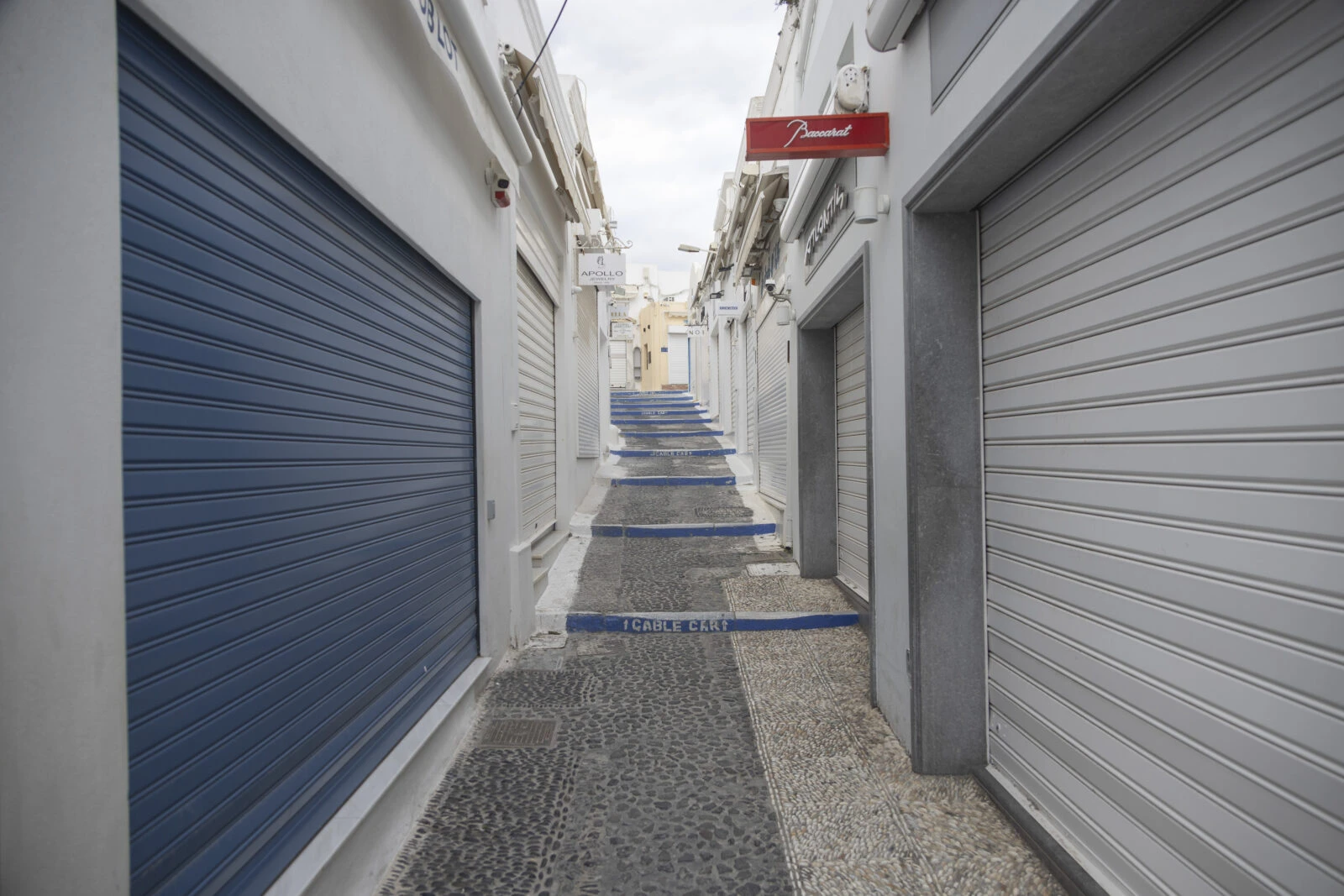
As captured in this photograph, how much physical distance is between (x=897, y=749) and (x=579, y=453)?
688 centimetres

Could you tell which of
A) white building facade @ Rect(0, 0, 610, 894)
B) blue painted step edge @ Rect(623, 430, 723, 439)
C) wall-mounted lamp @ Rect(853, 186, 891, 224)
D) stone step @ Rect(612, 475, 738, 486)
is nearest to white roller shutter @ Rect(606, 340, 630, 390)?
blue painted step edge @ Rect(623, 430, 723, 439)

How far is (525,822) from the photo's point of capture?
294cm

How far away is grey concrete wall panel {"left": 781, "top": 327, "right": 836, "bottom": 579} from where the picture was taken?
21.8 feet

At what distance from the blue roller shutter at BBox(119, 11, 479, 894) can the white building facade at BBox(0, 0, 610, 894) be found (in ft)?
0.03

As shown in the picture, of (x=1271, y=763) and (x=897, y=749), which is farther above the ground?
(x=1271, y=763)

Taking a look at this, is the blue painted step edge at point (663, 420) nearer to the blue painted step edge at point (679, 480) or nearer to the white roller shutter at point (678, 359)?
the blue painted step edge at point (679, 480)

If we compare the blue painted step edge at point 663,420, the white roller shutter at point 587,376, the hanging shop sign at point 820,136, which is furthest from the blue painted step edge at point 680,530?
the blue painted step edge at point 663,420

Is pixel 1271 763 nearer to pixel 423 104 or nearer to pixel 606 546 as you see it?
pixel 423 104

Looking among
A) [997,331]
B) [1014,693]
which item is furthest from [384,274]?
[1014,693]

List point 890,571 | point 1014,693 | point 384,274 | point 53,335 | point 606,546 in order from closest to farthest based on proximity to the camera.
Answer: point 53,335 → point 1014,693 → point 384,274 → point 890,571 → point 606,546

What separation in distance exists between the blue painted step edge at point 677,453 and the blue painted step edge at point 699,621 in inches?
356

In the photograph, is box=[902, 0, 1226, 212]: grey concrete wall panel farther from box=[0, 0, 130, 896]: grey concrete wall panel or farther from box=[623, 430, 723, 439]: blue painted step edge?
box=[623, 430, 723, 439]: blue painted step edge

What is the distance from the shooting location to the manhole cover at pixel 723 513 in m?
9.31

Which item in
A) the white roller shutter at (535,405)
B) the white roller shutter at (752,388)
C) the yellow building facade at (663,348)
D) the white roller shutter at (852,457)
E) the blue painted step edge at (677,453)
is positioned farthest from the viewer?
the yellow building facade at (663,348)
